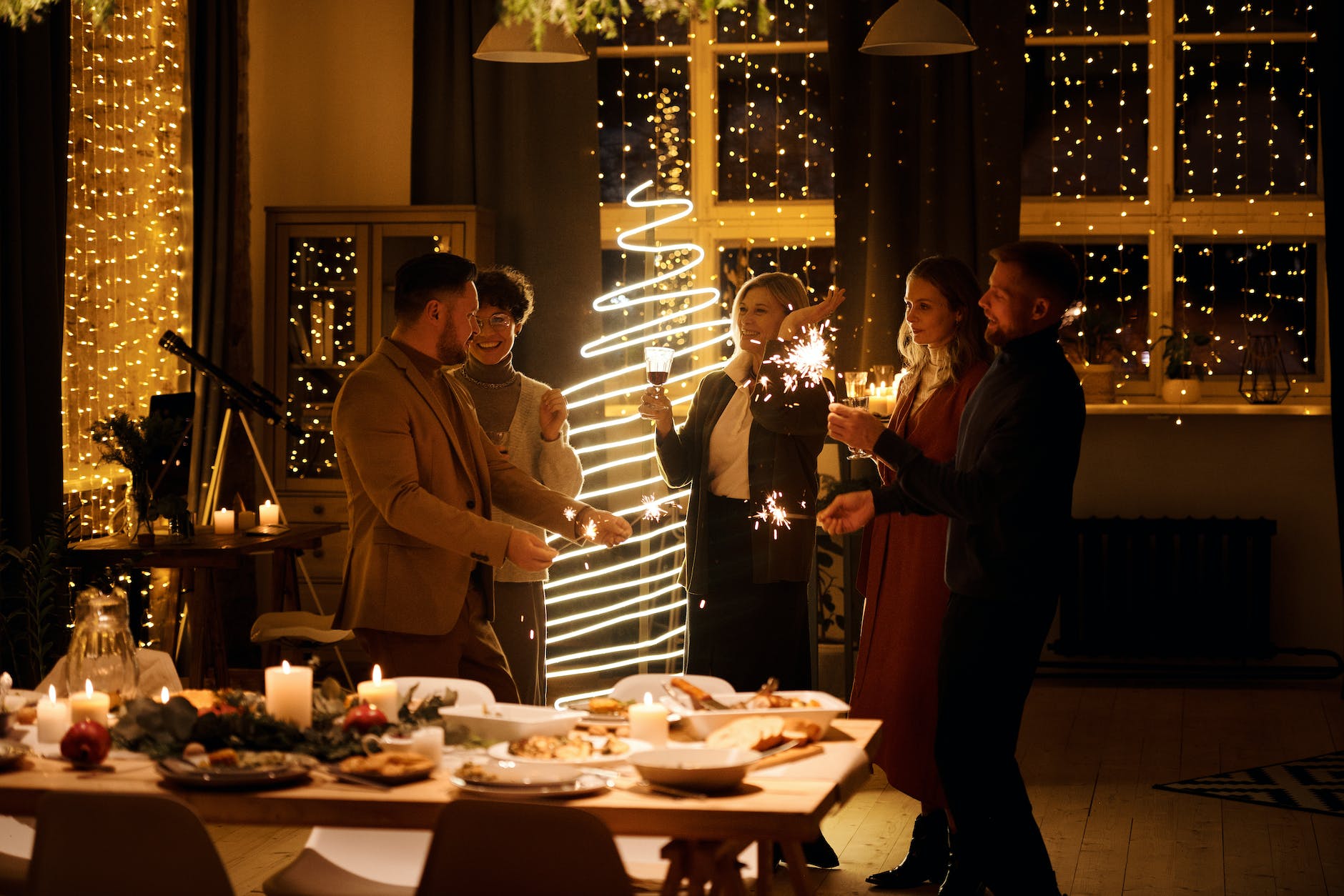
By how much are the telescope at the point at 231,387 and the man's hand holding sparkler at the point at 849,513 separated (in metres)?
2.89

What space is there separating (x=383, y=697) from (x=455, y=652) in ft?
2.62

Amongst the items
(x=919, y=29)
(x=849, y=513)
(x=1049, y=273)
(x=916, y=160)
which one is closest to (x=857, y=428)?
(x=849, y=513)

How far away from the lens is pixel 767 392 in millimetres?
3760

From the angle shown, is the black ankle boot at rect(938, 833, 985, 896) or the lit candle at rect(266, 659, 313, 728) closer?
the lit candle at rect(266, 659, 313, 728)

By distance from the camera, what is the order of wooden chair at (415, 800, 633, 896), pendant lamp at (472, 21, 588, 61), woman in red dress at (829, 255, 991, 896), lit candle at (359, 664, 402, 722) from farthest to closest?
1. pendant lamp at (472, 21, 588, 61)
2. woman in red dress at (829, 255, 991, 896)
3. lit candle at (359, 664, 402, 722)
4. wooden chair at (415, 800, 633, 896)

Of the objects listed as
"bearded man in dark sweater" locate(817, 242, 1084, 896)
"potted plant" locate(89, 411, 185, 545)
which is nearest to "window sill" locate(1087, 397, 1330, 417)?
"bearded man in dark sweater" locate(817, 242, 1084, 896)

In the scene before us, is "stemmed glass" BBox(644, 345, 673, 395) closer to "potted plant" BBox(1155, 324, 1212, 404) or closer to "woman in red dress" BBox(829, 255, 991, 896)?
"woman in red dress" BBox(829, 255, 991, 896)

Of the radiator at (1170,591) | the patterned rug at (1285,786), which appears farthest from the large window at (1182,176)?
the patterned rug at (1285,786)

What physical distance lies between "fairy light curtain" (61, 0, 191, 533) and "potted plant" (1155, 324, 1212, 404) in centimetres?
425

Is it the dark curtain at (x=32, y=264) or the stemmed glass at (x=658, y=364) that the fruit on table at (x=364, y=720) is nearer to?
the stemmed glass at (x=658, y=364)

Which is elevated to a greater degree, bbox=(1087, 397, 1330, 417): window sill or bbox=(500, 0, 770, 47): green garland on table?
bbox=(500, 0, 770, 47): green garland on table

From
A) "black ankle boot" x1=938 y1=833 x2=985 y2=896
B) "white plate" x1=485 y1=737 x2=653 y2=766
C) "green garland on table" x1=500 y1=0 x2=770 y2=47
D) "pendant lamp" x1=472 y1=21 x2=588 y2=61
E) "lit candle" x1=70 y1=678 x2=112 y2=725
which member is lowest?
"black ankle boot" x1=938 y1=833 x2=985 y2=896

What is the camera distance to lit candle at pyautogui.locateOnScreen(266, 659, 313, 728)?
7.97ft

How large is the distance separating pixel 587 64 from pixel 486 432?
3160 millimetres
